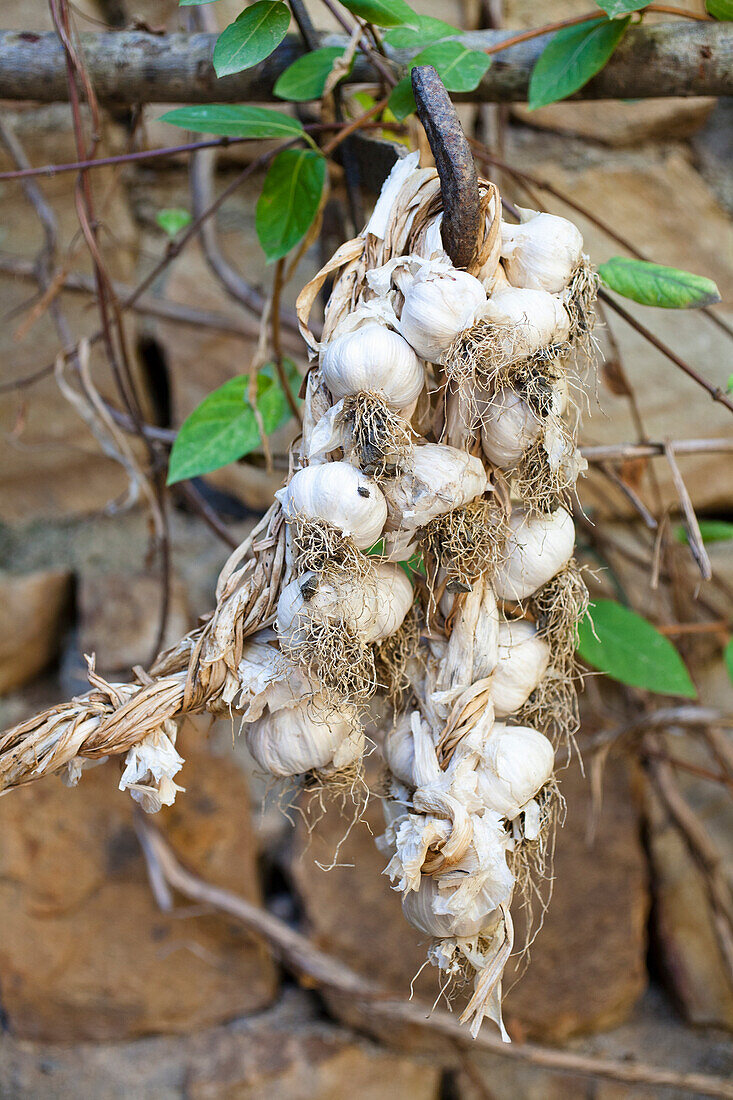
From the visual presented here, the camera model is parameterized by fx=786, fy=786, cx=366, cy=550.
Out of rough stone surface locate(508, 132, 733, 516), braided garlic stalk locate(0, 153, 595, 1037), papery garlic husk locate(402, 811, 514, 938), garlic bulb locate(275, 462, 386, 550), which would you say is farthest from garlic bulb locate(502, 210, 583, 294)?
rough stone surface locate(508, 132, 733, 516)

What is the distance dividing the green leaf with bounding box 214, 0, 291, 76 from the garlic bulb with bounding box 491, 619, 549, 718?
0.30 meters

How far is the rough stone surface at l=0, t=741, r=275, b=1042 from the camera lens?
666mm

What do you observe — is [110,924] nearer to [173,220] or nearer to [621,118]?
[173,220]

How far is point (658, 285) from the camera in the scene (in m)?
0.40

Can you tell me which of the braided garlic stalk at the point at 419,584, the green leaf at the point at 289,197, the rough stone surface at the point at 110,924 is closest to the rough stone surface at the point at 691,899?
the rough stone surface at the point at 110,924

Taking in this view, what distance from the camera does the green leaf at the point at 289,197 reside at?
460 millimetres

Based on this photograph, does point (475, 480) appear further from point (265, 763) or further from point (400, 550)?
point (265, 763)

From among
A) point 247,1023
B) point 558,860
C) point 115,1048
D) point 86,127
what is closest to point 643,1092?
point 558,860

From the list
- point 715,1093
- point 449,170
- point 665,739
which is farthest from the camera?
point 665,739

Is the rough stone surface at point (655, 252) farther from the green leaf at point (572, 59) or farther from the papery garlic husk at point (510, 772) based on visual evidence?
the papery garlic husk at point (510, 772)

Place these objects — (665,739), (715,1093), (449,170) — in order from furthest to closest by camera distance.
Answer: (665,739) → (715,1093) → (449,170)

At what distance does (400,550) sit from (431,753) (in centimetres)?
8

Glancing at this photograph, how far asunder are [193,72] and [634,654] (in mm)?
459

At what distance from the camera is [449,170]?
0.29 meters
